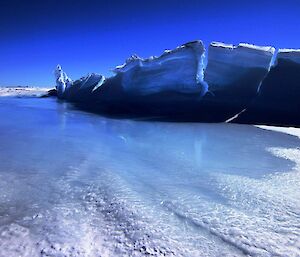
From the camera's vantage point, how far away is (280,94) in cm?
1115

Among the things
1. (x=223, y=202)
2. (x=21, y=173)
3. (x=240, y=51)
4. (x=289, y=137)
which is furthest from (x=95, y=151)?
(x=240, y=51)

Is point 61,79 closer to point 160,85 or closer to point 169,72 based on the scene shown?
point 160,85

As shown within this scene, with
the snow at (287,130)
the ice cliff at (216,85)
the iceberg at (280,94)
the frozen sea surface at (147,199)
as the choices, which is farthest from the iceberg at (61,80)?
the frozen sea surface at (147,199)

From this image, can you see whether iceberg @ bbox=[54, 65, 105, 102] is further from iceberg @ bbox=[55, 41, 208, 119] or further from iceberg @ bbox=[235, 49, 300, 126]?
iceberg @ bbox=[235, 49, 300, 126]

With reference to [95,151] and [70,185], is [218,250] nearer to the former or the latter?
[70,185]

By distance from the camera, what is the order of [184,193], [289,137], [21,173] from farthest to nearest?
[289,137] → [21,173] → [184,193]

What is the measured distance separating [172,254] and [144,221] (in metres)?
0.52

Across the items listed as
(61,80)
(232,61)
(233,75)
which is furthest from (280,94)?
(61,80)

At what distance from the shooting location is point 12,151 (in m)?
5.28

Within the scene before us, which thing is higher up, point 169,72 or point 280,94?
point 169,72

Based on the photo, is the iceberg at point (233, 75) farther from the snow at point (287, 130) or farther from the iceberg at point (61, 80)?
the iceberg at point (61, 80)

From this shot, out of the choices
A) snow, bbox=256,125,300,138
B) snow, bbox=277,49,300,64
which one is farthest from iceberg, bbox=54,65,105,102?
snow, bbox=256,125,300,138

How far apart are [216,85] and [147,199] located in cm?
978

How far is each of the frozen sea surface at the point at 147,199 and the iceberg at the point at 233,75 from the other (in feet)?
18.8
